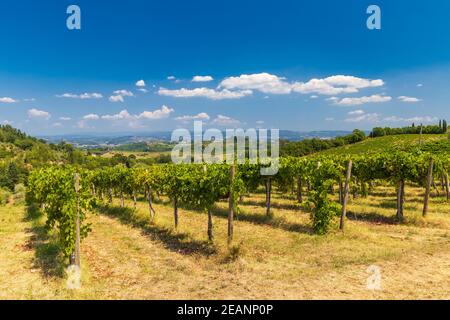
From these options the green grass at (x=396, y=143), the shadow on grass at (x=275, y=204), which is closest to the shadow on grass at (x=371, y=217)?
the shadow on grass at (x=275, y=204)

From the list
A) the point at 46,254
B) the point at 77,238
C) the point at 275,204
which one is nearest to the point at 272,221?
the point at 275,204

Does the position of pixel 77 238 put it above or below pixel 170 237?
above

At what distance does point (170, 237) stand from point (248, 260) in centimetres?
604

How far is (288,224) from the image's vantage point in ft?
60.0

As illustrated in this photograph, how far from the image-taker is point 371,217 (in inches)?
758

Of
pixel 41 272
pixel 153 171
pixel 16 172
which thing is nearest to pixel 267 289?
pixel 41 272

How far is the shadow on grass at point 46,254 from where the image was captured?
12312 millimetres

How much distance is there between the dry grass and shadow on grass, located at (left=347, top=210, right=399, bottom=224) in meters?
0.06

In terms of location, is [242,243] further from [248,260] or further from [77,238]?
[77,238]

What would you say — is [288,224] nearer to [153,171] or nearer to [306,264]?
[306,264]

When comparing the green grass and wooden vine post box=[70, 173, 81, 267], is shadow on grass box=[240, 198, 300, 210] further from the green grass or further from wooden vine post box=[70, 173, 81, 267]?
the green grass

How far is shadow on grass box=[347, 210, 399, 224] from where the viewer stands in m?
18.3
